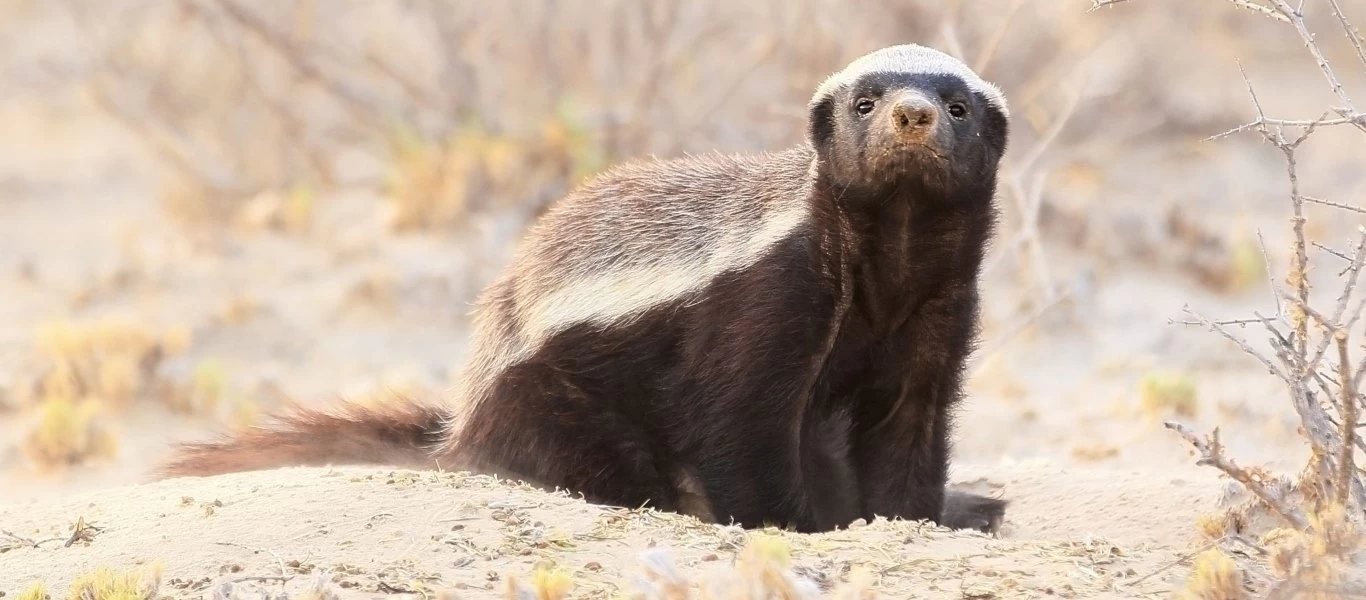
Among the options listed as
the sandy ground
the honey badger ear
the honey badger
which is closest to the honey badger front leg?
the honey badger

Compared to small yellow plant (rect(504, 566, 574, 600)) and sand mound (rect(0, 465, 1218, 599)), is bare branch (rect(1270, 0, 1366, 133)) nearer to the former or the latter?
sand mound (rect(0, 465, 1218, 599))

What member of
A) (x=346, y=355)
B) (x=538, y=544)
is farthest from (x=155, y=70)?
(x=538, y=544)

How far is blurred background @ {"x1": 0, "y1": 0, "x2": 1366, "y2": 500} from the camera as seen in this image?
7660 mm

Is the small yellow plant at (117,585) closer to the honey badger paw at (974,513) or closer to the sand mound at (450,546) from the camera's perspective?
the sand mound at (450,546)

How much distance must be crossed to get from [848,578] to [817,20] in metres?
7.01

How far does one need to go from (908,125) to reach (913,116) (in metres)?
0.03

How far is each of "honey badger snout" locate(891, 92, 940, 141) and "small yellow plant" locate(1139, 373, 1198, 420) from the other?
10.4ft

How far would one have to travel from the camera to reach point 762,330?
4410 mm

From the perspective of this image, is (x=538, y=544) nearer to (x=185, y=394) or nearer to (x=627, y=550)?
(x=627, y=550)

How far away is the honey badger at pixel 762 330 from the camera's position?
442 cm

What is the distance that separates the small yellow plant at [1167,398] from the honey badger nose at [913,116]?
3168 millimetres

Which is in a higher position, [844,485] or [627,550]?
[844,485]

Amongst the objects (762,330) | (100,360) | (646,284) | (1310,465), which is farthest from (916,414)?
(100,360)

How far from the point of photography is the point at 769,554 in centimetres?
301
